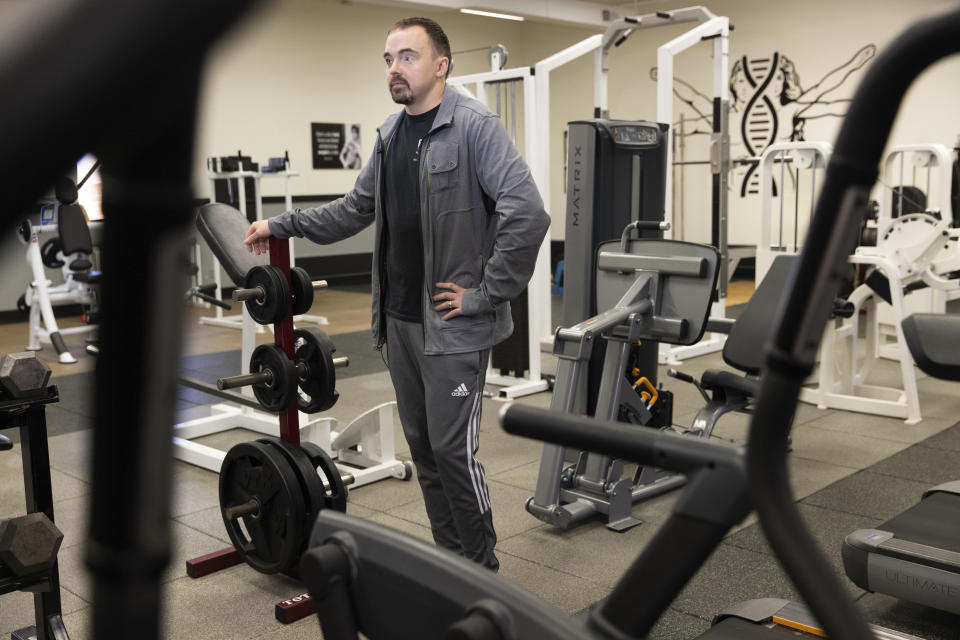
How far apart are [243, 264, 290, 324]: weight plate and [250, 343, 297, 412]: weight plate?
0.31 feet

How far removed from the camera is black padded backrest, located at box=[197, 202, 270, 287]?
3.26 meters

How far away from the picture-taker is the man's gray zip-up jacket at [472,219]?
254 centimetres

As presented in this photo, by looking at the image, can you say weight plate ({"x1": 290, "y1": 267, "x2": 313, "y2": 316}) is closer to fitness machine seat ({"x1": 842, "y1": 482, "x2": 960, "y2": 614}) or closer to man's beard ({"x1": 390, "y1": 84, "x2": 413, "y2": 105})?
man's beard ({"x1": 390, "y1": 84, "x2": 413, "y2": 105})

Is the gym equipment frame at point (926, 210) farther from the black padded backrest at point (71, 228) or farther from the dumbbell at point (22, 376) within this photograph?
the black padded backrest at point (71, 228)

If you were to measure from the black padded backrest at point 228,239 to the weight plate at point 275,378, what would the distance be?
1.31 ft

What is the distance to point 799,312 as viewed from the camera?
1.87 feet

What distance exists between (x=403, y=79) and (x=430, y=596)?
6.48 ft

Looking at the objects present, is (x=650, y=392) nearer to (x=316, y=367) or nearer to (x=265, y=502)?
(x=316, y=367)

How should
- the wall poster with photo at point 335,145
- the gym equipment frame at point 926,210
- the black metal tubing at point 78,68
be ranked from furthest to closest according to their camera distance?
the wall poster with photo at point 335,145 < the gym equipment frame at point 926,210 < the black metal tubing at point 78,68

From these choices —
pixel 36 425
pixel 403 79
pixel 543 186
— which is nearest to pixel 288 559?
pixel 36 425

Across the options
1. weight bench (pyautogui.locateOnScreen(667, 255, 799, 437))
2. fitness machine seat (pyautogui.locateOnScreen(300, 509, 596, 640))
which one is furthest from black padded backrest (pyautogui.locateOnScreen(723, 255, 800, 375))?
fitness machine seat (pyautogui.locateOnScreen(300, 509, 596, 640))

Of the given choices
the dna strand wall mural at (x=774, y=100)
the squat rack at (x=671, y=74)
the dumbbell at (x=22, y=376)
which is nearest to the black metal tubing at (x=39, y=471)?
the dumbbell at (x=22, y=376)

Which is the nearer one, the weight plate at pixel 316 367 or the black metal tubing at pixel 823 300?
the black metal tubing at pixel 823 300

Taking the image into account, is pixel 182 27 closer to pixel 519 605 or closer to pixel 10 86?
pixel 10 86
